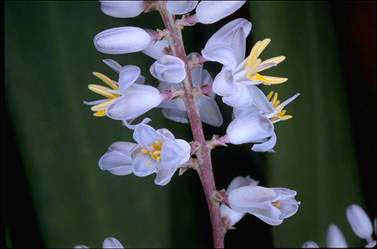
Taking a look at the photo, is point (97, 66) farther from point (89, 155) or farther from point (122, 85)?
point (122, 85)

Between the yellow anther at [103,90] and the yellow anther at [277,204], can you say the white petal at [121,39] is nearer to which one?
the yellow anther at [103,90]

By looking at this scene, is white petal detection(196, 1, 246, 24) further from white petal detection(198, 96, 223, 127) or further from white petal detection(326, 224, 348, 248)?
white petal detection(326, 224, 348, 248)

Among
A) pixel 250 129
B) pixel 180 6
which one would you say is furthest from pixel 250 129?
pixel 180 6

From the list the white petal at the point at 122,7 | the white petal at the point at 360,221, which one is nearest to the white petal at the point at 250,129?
the white petal at the point at 122,7

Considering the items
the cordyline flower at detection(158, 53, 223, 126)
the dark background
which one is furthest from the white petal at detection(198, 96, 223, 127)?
the dark background

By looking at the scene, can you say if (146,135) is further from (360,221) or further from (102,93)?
(360,221)
